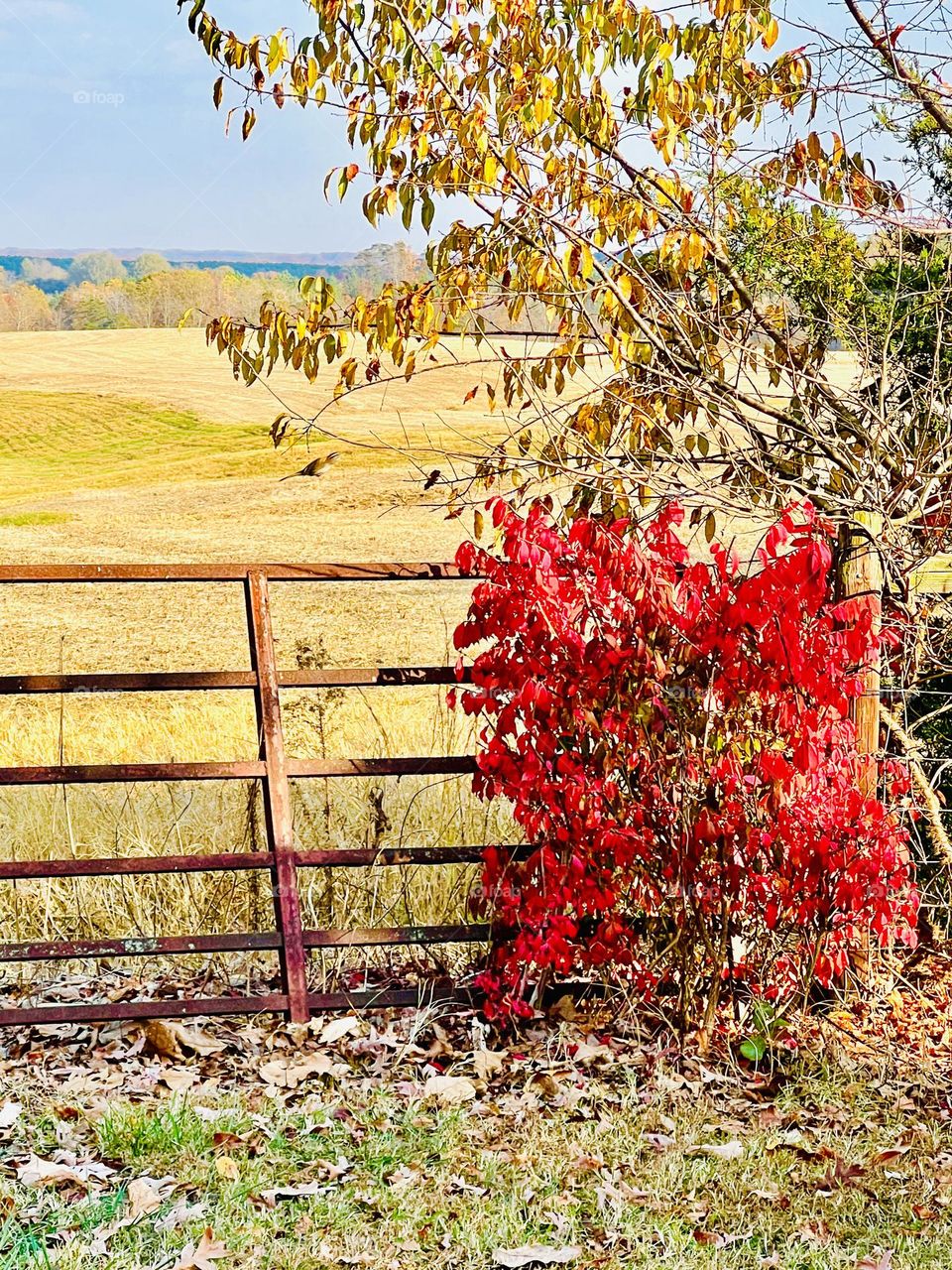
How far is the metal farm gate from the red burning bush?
13.4 inches

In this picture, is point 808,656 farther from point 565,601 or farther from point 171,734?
point 171,734

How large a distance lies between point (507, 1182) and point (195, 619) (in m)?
16.7

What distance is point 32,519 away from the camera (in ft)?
104

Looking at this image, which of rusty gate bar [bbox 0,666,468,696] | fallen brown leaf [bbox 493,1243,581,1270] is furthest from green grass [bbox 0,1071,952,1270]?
rusty gate bar [bbox 0,666,468,696]

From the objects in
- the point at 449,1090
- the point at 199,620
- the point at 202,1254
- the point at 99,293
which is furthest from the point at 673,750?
the point at 99,293

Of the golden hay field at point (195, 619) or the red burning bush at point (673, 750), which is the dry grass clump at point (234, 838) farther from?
the red burning bush at point (673, 750)

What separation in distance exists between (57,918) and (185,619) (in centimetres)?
1430

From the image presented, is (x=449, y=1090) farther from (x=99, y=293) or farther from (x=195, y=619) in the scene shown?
(x=99, y=293)

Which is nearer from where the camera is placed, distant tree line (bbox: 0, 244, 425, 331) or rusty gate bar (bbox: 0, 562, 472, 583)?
rusty gate bar (bbox: 0, 562, 472, 583)

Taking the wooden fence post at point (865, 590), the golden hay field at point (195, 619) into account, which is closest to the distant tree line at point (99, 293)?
the golden hay field at point (195, 619)

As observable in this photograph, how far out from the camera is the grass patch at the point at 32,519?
101 feet

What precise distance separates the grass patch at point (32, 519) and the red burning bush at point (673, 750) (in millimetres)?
27786

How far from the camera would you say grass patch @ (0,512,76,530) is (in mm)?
30816

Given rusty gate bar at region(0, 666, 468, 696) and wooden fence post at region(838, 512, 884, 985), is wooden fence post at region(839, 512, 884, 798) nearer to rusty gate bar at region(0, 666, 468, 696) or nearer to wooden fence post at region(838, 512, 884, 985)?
wooden fence post at region(838, 512, 884, 985)
